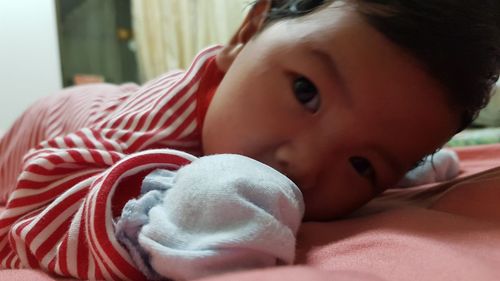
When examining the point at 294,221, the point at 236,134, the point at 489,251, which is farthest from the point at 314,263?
the point at 236,134

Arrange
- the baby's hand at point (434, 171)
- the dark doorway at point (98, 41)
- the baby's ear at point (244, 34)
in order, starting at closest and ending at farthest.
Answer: the baby's ear at point (244, 34) < the baby's hand at point (434, 171) < the dark doorway at point (98, 41)

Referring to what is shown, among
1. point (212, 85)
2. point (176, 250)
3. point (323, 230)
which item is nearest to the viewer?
point (176, 250)

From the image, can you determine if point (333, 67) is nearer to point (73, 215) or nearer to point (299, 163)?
point (299, 163)

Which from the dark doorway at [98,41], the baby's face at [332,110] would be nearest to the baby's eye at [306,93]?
the baby's face at [332,110]

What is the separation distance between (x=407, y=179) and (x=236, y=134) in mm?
419

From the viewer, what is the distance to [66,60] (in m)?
2.75

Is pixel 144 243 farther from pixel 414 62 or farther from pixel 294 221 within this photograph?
pixel 414 62

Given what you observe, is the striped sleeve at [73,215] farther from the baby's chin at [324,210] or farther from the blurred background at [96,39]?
the blurred background at [96,39]

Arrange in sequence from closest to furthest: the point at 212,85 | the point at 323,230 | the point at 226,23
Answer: the point at 323,230 → the point at 212,85 → the point at 226,23

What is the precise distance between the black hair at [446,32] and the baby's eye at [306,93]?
0.34 ft

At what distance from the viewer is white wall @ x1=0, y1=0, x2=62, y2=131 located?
2.53 m

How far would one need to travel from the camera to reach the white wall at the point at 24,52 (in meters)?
2.53

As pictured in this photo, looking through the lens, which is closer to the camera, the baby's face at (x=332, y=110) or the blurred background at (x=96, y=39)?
the baby's face at (x=332, y=110)

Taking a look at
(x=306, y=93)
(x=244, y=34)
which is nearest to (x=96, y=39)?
(x=244, y=34)
